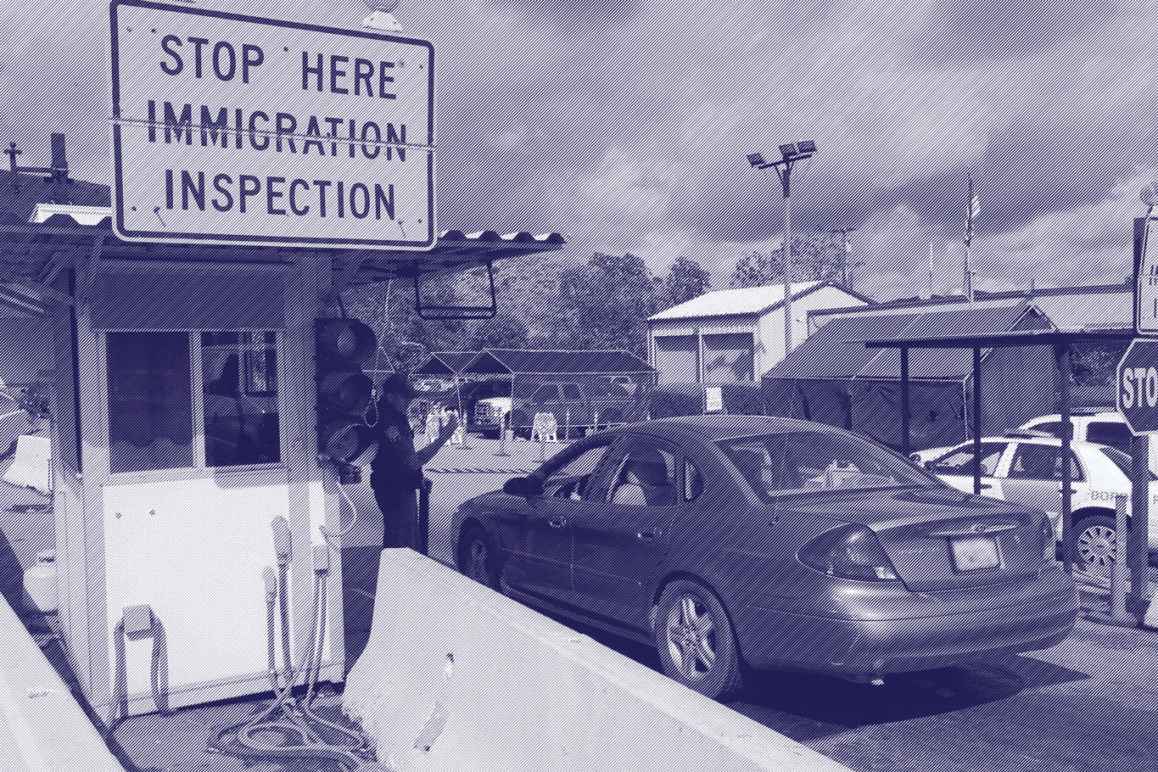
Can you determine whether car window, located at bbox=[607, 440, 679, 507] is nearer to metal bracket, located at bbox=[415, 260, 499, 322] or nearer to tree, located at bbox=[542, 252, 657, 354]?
metal bracket, located at bbox=[415, 260, 499, 322]

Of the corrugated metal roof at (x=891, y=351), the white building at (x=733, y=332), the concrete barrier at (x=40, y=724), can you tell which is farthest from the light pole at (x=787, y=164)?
the concrete barrier at (x=40, y=724)

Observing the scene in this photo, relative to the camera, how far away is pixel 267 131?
557 cm

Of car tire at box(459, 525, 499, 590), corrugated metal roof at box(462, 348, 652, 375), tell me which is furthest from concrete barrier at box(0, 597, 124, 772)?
corrugated metal roof at box(462, 348, 652, 375)

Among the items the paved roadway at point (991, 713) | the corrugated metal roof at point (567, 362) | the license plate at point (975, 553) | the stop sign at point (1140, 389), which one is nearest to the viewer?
the paved roadway at point (991, 713)

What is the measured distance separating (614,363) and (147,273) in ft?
111

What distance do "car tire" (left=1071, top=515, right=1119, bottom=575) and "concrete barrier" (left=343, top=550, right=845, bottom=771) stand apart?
25.1 feet

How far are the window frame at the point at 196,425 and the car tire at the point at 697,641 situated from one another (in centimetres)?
245

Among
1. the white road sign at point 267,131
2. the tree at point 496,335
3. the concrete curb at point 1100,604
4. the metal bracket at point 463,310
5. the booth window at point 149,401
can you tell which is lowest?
the concrete curb at point 1100,604

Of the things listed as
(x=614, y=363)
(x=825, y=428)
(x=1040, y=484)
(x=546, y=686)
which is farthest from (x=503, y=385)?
(x=546, y=686)

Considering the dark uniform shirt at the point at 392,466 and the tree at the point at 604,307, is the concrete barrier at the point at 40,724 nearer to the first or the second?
the dark uniform shirt at the point at 392,466

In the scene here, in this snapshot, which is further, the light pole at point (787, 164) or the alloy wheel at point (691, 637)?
the light pole at point (787, 164)

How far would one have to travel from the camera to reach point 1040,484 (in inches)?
454

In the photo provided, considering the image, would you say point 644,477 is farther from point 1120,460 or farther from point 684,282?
point 684,282

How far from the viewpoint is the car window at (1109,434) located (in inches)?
568
